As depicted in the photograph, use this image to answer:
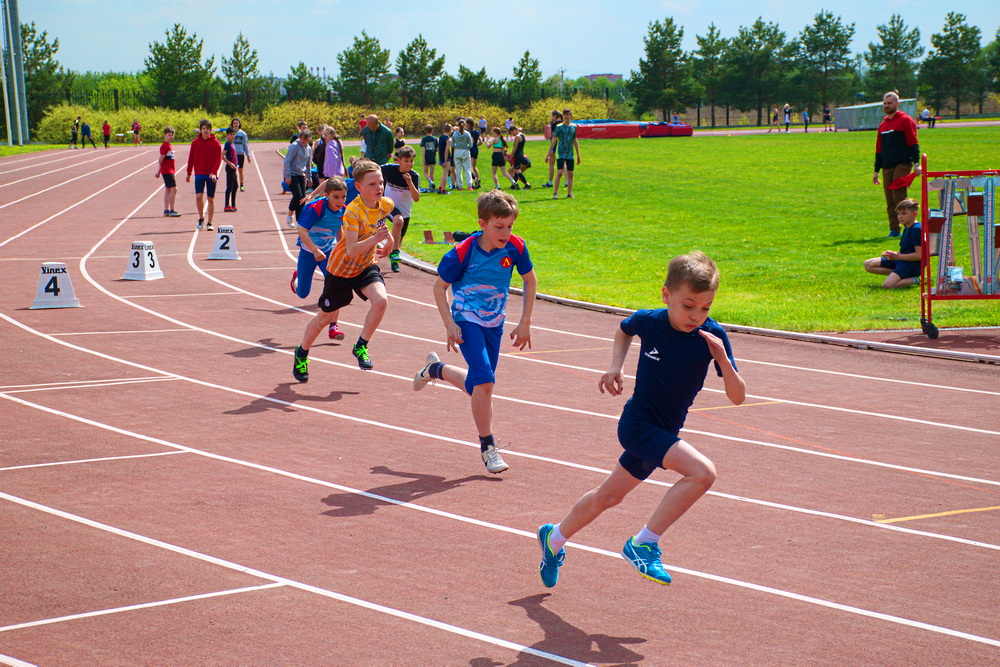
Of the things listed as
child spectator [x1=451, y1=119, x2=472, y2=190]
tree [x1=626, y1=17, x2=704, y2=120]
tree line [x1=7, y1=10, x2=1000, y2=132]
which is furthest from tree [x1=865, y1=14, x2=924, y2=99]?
child spectator [x1=451, y1=119, x2=472, y2=190]

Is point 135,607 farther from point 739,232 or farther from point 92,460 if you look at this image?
point 739,232

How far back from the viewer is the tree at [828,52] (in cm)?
10875

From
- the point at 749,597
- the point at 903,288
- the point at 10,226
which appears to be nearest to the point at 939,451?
the point at 749,597

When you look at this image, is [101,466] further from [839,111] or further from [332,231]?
[839,111]

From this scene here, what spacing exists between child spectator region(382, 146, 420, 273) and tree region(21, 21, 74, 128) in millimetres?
71889

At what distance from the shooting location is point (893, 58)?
11606 cm

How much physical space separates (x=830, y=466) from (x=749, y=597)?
2.54m

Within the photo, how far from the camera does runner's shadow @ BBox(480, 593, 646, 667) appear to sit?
436 cm

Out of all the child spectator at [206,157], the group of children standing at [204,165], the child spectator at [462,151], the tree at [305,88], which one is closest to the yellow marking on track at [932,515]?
the group of children standing at [204,165]

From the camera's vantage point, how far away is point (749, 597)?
5.05 meters

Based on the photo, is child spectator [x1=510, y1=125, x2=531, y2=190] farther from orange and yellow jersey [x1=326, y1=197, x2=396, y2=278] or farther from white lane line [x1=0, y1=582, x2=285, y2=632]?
white lane line [x1=0, y1=582, x2=285, y2=632]

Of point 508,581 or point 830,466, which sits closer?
point 508,581

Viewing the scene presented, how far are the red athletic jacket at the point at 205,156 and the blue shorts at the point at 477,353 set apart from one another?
611 inches

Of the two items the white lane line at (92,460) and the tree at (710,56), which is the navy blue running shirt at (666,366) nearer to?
the white lane line at (92,460)
